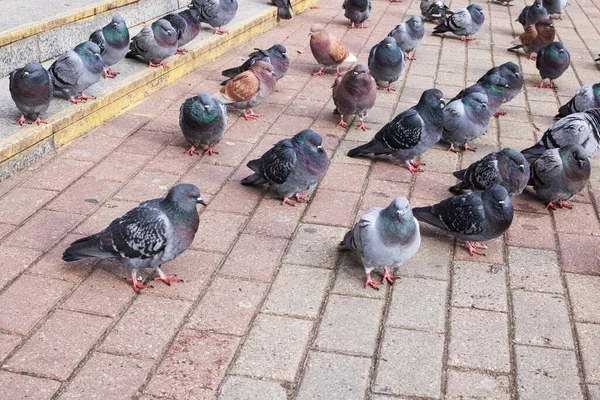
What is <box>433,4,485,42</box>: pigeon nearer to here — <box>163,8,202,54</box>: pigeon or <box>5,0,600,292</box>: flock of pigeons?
<box>5,0,600,292</box>: flock of pigeons

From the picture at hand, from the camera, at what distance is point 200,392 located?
345cm

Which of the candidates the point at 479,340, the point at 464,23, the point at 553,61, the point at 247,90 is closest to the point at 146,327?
the point at 479,340

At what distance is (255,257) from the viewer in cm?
467

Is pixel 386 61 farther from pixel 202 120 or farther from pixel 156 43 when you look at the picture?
pixel 202 120

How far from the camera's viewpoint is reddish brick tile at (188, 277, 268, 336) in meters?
3.96

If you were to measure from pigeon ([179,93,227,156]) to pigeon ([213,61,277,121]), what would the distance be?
74cm

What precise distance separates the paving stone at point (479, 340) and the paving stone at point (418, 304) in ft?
0.30

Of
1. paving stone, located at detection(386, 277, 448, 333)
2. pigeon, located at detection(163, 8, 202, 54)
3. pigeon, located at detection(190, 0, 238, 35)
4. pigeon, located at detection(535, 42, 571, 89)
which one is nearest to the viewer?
paving stone, located at detection(386, 277, 448, 333)

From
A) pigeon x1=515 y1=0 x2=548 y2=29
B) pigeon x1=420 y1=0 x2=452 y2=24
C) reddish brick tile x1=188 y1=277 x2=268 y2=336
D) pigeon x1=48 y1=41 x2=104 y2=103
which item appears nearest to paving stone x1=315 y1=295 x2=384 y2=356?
reddish brick tile x1=188 y1=277 x2=268 y2=336

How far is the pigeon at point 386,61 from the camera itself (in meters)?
7.81

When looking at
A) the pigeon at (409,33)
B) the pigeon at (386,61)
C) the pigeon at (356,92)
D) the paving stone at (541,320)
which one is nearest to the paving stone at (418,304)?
the paving stone at (541,320)

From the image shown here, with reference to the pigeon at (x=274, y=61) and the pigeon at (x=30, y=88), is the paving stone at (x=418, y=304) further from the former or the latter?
the pigeon at (x=274, y=61)

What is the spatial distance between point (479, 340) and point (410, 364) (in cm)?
47

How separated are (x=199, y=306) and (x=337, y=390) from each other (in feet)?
3.30
